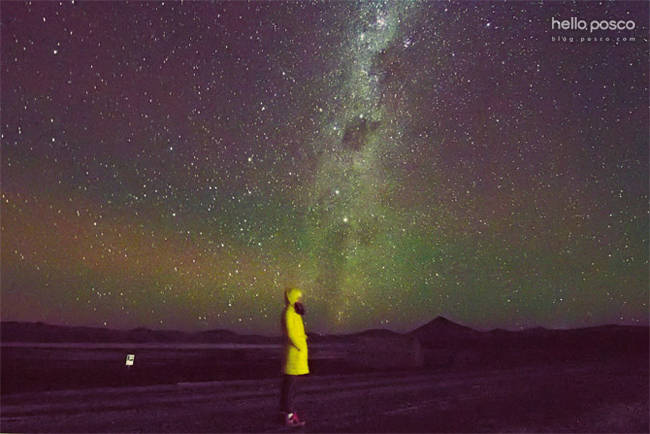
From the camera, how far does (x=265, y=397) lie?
12492mm

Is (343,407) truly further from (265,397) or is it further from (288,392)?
(288,392)

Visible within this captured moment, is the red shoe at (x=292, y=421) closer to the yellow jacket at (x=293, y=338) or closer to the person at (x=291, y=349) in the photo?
the person at (x=291, y=349)

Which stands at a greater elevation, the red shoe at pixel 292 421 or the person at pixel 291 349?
the person at pixel 291 349

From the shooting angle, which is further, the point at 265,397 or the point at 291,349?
the point at 265,397

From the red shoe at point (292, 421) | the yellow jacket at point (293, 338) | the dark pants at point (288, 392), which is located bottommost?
the red shoe at point (292, 421)

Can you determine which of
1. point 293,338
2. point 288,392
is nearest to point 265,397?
point 288,392

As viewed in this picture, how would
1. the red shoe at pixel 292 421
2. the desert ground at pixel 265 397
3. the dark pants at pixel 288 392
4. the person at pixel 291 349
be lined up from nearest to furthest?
the person at pixel 291 349 < the red shoe at pixel 292 421 < the dark pants at pixel 288 392 < the desert ground at pixel 265 397

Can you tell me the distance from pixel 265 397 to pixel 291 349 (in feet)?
11.8

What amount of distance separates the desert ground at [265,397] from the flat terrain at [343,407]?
0.02m

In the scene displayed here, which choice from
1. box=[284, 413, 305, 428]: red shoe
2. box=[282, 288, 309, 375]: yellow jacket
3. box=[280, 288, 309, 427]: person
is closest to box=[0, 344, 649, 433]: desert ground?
box=[284, 413, 305, 428]: red shoe

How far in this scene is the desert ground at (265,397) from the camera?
950 cm

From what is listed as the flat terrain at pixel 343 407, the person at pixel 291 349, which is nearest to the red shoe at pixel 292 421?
the person at pixel 291 349

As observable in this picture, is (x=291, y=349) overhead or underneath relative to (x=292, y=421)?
overhead

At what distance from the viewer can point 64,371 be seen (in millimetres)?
16484
